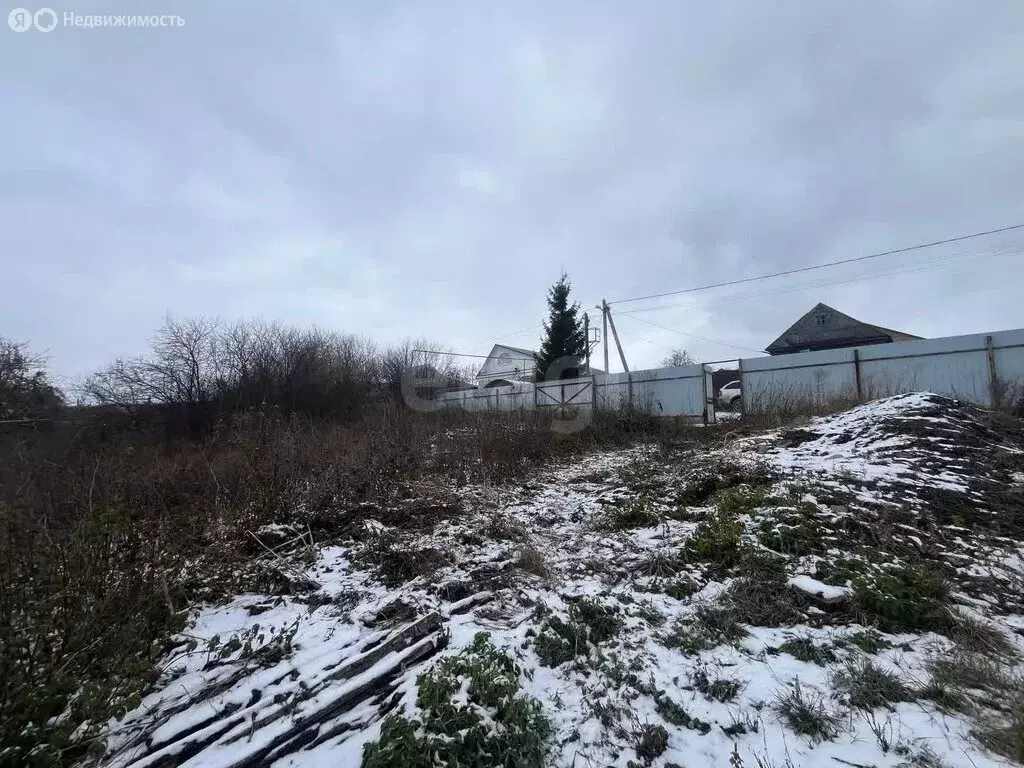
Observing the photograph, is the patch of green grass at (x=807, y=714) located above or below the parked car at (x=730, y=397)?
below

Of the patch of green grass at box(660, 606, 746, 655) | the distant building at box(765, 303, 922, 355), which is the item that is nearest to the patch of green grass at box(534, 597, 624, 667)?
the patch of green grass at box(660, 606, 746, 655)

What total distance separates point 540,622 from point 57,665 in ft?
8.74

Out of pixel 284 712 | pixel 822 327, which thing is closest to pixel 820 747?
pixel 284 712

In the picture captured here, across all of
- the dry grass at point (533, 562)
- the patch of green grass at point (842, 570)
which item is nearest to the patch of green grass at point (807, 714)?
the patch of green grass at point (842, 570)

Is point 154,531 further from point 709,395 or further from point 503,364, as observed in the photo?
point 503,364

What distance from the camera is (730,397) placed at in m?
16.7

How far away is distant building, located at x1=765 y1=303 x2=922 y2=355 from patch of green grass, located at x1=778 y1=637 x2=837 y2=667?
27.9 meters

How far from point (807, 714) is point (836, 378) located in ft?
38.6

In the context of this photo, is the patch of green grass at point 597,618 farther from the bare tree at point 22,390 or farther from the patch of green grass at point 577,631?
the bare tree at point 22,390

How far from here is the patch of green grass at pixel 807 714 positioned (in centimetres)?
215

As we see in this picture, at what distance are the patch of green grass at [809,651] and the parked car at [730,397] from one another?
1246 centimetres

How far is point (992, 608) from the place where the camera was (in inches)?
122

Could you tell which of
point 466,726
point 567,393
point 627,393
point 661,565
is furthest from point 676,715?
point 567,393

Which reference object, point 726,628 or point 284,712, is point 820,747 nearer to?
point 726,628
